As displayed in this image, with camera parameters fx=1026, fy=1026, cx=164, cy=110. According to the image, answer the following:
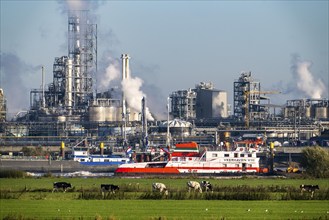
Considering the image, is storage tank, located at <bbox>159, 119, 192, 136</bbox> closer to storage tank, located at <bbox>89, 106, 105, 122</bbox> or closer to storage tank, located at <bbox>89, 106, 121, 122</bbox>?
storage tank, located at <bbox>89, 106, 121, 122</bbox>

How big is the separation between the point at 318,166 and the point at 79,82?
349 ft

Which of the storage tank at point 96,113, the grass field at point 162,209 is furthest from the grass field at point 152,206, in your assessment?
the storage tank at point 96,113

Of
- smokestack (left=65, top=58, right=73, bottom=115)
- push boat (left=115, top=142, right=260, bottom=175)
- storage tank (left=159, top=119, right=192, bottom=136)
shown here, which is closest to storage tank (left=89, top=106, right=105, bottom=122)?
smokestack (left=65, top=58, right=73, bottom=115)

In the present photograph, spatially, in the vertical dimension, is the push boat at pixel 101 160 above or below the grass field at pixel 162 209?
above

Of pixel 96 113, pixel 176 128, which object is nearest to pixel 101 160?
pixel 176 128

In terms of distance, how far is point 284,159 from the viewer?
147 m

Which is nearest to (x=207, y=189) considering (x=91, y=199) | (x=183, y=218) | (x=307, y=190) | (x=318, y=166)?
(x=307, y=190)

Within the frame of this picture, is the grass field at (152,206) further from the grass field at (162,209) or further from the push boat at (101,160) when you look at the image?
the push boat at (101,160)

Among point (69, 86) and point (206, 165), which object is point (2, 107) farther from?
point (206, 165)

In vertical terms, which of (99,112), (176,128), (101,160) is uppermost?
(99,112)

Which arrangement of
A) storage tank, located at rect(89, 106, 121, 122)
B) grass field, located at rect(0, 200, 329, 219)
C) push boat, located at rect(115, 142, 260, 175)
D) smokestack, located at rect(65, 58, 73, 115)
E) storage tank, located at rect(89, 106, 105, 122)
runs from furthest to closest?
storage tank, located at rect(89, 106, 121, 122), storage tank, located at rect(89, 106, 105, 122), smokestack, located at rect(65, 58, 73, 115), push boat, located at rect(115, 142, 260, 175), grass field, located at rect(0, 200, 329, 219)

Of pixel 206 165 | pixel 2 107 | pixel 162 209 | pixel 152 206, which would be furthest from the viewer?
pixel 2 107

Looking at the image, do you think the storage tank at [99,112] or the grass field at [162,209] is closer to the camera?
the grass field at [162,209]

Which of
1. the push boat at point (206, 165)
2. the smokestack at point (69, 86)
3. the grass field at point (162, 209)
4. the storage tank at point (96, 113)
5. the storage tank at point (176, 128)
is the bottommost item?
the grass field at point (162, 209)
